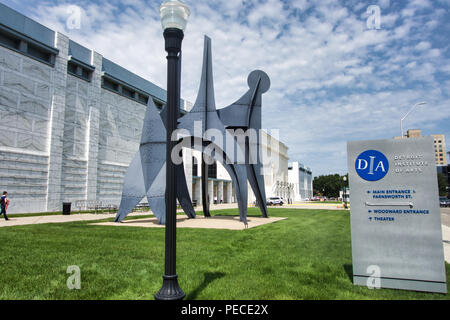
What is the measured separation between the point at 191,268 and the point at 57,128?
25.2 meters

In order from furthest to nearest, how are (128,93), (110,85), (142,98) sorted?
(142,98), (128,93), (110,85)

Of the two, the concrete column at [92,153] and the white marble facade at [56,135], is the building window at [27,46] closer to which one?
the white marble facade at [56,135]

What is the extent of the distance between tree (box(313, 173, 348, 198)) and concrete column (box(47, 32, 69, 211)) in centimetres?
11530

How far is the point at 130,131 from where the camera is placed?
123 feet

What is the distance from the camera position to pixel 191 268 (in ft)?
21.4

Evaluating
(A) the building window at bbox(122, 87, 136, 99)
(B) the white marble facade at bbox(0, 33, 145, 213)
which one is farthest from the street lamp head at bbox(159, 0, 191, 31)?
(A) the building window at bbox(122, 87, 136, 99)

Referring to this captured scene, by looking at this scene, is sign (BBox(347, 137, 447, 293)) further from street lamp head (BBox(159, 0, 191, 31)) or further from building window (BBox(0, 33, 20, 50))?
building window (BBox(0, 33, 20, 50))

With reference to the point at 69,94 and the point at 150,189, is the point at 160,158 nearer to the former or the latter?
the point at 150,189

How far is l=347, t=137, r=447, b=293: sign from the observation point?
5.23m

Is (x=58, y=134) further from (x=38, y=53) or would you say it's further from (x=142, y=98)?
(x=142, y=98)

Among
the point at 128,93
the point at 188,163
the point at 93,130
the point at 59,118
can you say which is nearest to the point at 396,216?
Answer: the point at 59,118

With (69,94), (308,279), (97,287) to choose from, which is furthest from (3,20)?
(308,279)

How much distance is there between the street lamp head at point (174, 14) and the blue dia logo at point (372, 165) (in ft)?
12.7
